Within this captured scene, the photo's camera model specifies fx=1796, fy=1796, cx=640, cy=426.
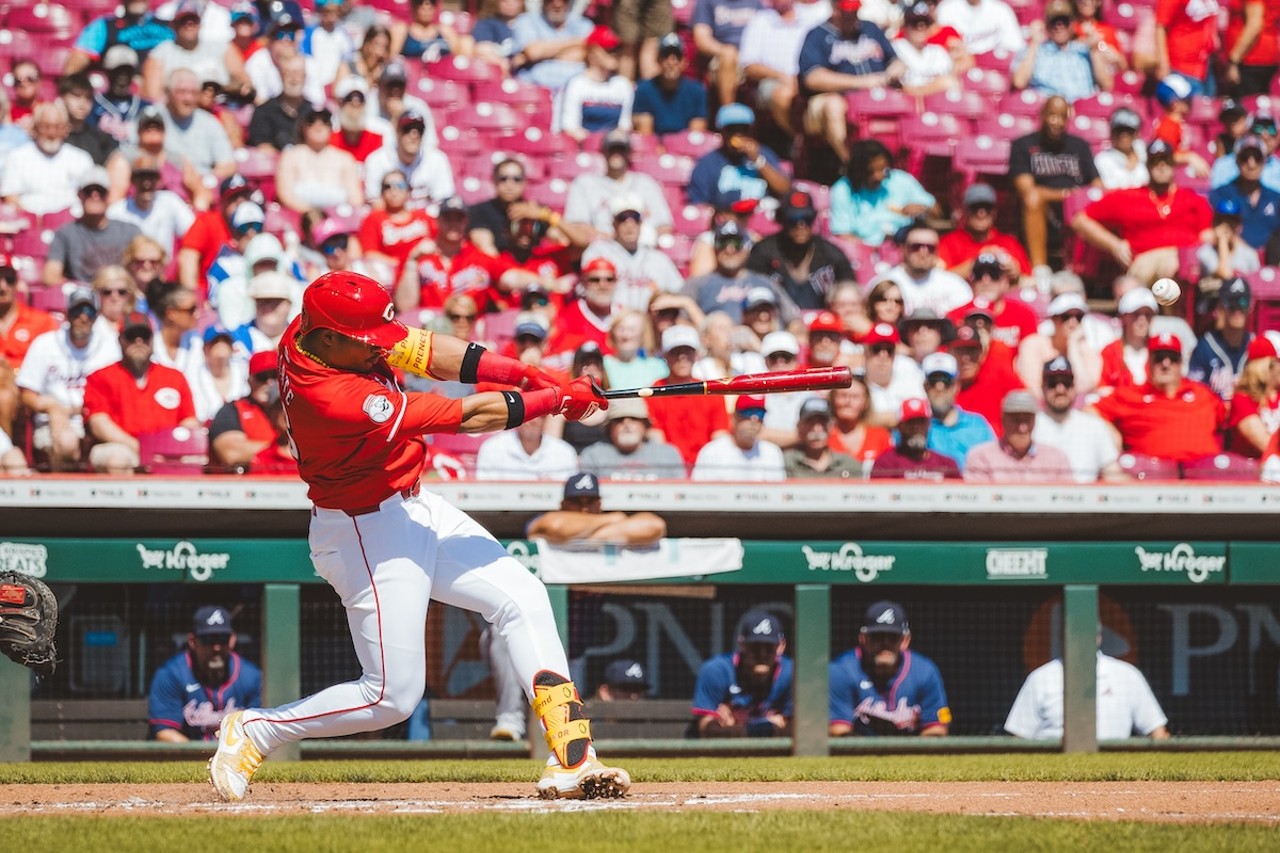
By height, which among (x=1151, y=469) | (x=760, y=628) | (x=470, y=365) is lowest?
(x=760, y=628)

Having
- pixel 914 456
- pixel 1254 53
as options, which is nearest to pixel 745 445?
pixel 914 456

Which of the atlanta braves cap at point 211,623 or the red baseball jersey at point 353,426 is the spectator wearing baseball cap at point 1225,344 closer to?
the atlanta braves cap at point 211,623

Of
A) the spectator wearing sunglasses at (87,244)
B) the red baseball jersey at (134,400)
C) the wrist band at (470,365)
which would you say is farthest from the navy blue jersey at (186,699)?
the spectator wearing sunglasses at (87,244)

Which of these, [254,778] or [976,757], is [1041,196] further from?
[254,778]

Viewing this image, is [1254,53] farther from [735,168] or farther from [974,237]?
[735,168]

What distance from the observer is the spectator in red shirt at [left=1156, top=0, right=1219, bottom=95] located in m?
13.3

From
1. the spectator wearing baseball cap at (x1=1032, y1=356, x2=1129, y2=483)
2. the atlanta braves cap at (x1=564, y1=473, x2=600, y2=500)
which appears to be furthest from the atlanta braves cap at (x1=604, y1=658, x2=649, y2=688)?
the spectator wearing baseball cap at (x1=1032, y1=356, x2=1129, y2=483)

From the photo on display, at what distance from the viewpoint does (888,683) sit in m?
7.88

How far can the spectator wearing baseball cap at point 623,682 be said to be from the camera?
305 inches

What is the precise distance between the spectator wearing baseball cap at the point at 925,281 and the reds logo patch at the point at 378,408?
563 centimetres

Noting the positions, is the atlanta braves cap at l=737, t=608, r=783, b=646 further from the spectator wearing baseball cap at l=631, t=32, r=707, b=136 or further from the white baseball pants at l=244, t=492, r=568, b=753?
the spectator wearing baseball cap at l=631, t=32, r=707, b=136

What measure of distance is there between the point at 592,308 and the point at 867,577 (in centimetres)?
283

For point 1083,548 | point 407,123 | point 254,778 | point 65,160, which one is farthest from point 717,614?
point 65,160

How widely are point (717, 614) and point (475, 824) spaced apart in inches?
118
